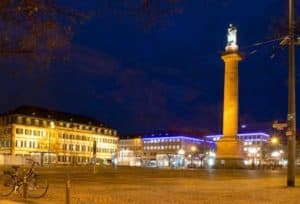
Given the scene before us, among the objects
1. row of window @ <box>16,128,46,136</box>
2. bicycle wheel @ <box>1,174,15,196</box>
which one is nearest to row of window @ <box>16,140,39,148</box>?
row of window @ <box>16,128,46,136</box>

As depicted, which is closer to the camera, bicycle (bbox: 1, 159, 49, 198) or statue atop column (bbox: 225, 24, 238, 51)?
bicycle (bbox: 1, 159, 49, 198)

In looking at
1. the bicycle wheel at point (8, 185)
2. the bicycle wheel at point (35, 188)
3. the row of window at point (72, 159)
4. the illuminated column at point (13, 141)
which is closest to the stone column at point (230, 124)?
the bicycle wheel at point (35, 188)

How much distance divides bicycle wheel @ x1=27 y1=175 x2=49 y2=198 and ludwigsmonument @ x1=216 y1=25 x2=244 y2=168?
2004 inches

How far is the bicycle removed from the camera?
17.6 m

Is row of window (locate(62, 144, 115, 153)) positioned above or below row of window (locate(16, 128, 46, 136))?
below

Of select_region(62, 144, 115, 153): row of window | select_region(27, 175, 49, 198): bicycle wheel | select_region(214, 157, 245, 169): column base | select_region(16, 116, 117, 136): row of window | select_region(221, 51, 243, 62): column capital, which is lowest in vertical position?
select_region(62, 144, 115, 153): row of window

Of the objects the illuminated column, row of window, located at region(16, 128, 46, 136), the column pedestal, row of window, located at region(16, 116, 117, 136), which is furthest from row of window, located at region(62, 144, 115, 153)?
the column pedestal

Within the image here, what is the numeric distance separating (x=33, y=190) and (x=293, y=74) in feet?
44.8

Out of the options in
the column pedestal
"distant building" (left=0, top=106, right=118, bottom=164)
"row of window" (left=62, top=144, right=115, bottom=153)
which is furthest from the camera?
"row of window" (left=62, top=144, right=115, bottom=153)

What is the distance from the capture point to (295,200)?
1766 cm

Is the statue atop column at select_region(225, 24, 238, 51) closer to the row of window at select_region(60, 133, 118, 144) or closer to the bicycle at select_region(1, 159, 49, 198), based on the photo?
the bicycle at select_region(1, 159, 49, 198)

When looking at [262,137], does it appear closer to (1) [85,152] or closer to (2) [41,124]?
(1) [85,152]

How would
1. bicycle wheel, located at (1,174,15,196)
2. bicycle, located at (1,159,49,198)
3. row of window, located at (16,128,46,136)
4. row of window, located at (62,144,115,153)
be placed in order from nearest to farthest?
bicycle, located at (1,159,49,198) → bicycle wheel, located at (1,174,15,196) → row of window, located at (16,128,46,136) → row of window, located at (62,144,115,153)

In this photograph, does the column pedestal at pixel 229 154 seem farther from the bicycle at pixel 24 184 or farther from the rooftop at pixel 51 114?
the rooftop at pixel 51 114
